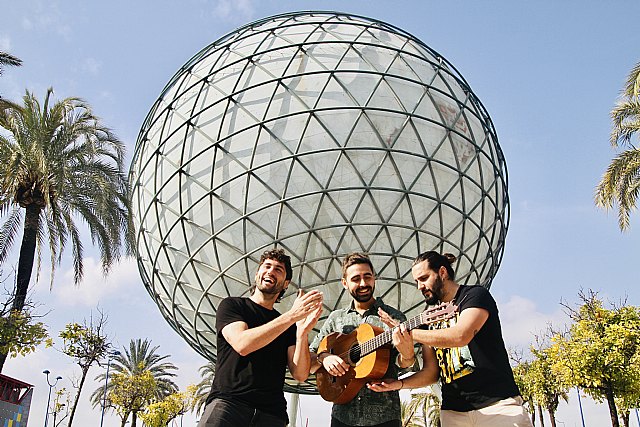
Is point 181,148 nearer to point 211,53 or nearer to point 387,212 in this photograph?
point 211,53

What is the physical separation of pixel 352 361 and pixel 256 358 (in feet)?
2.78

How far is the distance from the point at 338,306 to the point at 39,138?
30.3ft

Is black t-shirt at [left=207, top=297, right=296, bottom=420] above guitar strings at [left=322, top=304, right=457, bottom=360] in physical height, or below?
below

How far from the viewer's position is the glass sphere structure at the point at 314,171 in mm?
11781

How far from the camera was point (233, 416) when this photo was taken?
3.53m

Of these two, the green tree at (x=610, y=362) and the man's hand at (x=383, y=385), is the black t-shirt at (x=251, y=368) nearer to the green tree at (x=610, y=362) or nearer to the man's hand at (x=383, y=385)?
the man's hand at (x=383, y=385)

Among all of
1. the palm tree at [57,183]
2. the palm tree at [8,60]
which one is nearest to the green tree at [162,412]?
the palm tree at [57,183]

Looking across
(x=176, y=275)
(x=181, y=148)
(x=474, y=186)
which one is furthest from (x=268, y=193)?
(x=474, y=186)

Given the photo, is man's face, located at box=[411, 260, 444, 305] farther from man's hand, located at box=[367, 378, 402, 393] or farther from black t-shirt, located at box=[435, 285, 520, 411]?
man's hand, located at box=[367, 378, 402, 393]

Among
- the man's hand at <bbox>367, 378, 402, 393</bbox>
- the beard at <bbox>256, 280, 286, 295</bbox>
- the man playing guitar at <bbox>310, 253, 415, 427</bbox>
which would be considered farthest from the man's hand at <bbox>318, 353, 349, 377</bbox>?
the beard at <bbox>256, 280, 286, 295</bbox>

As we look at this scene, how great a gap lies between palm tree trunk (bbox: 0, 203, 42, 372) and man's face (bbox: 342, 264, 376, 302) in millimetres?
11403

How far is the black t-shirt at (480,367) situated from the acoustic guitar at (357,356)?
44 cm

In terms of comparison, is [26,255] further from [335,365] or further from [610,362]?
[610,362]

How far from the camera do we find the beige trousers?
3.63 m
